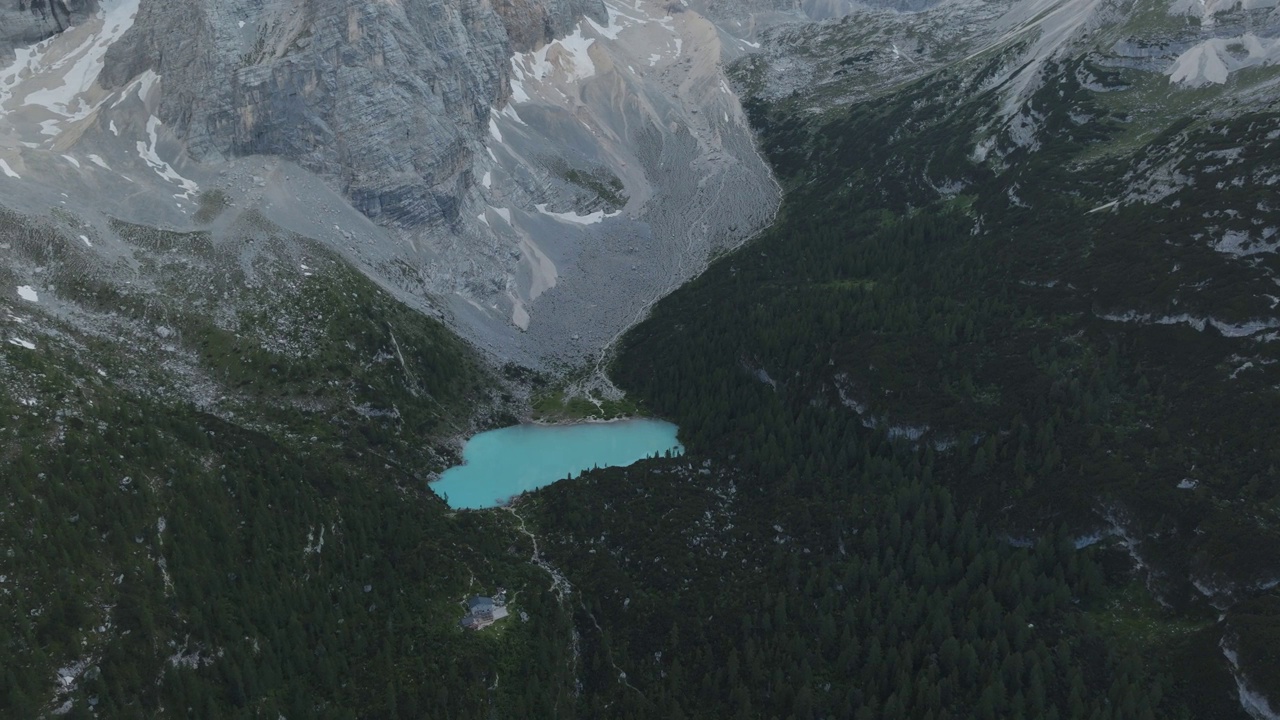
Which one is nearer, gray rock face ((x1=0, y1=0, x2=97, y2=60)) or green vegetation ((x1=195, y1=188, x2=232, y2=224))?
green vegetation ((x1=195, y1=188, x2=232, y2=224))

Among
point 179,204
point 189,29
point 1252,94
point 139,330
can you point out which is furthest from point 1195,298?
point 189,29

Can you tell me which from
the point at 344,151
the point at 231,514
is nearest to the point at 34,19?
the point at 344,151

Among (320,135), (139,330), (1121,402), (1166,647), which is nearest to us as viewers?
(1166,647)

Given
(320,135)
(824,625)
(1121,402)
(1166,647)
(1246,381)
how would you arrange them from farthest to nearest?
(320,135) < (1121,402) < (1246,381) < (824,625) < (1166,647)

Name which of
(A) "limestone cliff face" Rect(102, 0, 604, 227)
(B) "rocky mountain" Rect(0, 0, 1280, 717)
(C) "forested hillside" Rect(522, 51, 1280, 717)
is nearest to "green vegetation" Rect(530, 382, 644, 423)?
(B) "rocky mountain" Rect(0, 0, 1280, 717)

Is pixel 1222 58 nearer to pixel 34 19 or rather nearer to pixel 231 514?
pixel 231 514

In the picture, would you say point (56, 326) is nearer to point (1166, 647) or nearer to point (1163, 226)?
point (1166, 647)

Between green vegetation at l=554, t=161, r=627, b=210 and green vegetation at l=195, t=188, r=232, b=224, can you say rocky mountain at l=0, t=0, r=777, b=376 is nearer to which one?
green vegetation at l=195, t=188, r=232, b=224

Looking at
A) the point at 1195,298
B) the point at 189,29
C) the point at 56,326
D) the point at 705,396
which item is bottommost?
the point at 705,396
